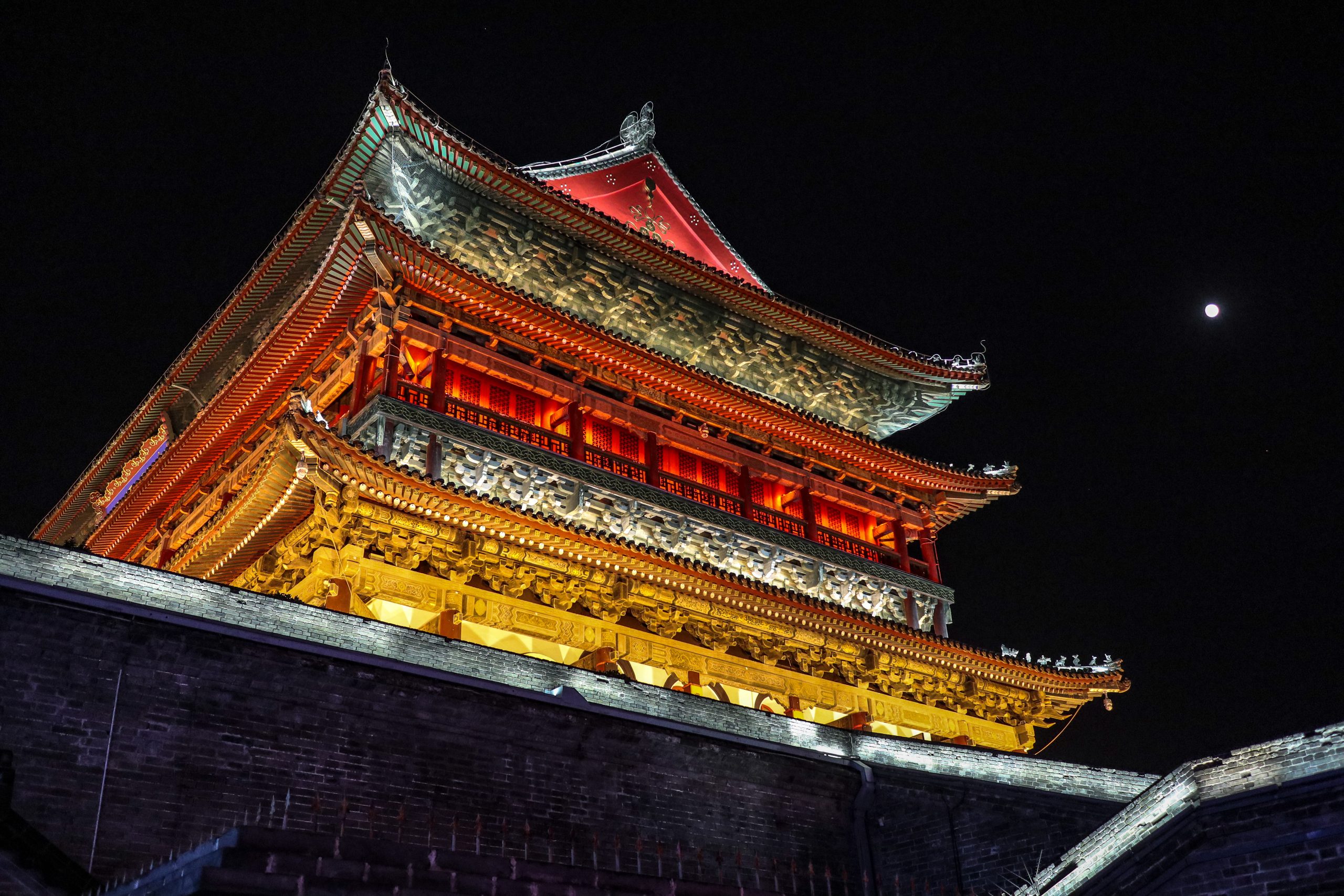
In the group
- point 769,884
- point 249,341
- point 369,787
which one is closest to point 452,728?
point 369,787

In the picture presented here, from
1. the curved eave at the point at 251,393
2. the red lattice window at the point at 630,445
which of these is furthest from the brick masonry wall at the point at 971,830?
the curved eave at the point at 251,393

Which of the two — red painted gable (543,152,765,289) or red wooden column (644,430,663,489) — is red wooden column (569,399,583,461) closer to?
red wooden column (644,430,663,489)

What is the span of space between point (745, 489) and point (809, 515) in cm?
146

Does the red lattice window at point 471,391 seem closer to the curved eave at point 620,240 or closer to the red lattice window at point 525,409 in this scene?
the red lattice window at point 525,409

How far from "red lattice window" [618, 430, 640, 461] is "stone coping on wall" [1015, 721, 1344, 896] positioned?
991 centimetres

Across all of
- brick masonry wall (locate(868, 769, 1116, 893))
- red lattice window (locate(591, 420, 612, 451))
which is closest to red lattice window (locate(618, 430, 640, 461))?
red lattice window (locate(591, 420, 612, 451))

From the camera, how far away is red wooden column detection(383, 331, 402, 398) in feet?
52.6

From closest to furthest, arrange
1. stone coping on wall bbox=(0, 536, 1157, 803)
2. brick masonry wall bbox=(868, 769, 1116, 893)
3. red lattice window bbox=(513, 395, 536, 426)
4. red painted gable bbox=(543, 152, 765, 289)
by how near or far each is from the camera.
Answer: stone coping on wall bbox=(0, 536, 1157, 803) < brick masonry wall bbox=(868, 769, 1116, 893) < red lattice window bbox=(513, 395, 536, 426) < red painted gable bbox=(543, 152, 765, 289)

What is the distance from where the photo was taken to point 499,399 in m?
17.6

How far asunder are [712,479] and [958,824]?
8342 millimetres

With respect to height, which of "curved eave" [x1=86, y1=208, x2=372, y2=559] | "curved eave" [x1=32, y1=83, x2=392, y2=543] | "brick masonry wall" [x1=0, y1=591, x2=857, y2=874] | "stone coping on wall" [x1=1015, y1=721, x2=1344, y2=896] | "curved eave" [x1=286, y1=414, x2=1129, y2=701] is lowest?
"stone coping on wall" [x1=1015, y1=721, x2=1344, y2=896]

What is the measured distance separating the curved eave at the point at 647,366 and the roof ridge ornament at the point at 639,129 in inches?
218

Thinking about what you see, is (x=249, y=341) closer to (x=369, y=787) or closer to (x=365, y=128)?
(x=365, y=128)

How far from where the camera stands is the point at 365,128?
1748 cm
